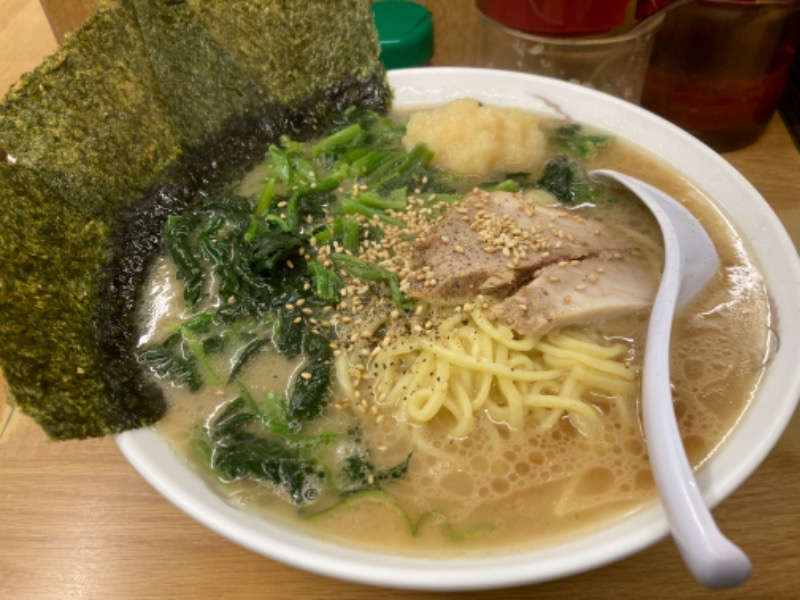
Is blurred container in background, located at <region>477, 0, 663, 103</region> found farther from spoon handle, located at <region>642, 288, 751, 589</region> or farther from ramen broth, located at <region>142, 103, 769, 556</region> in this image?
spoon handle, located at <region>642, 288, 751, 589</region>

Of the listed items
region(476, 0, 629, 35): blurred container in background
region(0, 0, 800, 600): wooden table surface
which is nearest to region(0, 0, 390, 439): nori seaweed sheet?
region(0, 0, 800, 600): wooden table surface

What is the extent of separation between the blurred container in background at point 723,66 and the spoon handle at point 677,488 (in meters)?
1.11

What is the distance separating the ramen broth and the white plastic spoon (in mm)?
117

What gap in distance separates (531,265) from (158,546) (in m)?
1.05

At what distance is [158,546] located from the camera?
1274mm

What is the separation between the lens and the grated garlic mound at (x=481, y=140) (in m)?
1.84

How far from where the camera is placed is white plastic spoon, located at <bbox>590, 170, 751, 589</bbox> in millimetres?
785

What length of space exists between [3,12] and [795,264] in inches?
145

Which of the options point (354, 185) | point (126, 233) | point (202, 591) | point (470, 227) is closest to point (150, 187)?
point (126, 233)

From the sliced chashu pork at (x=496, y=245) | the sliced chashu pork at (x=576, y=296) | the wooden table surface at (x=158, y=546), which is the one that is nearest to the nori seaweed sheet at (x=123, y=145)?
the wooden table surface at (x=158, y=546)

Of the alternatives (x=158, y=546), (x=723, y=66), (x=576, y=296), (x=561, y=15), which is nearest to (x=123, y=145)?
(x=158, y=546)

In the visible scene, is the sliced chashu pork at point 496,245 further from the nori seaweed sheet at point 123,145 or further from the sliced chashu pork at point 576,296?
the nori seaweed sheet at point 123,145

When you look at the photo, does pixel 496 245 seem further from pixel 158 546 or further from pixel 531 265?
pixel 158 546

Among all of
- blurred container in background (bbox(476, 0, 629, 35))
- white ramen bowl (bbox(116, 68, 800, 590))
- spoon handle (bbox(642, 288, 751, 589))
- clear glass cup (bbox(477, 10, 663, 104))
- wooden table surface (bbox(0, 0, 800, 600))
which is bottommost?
wooden table surface (bbox(0, 0, 800, 600))
